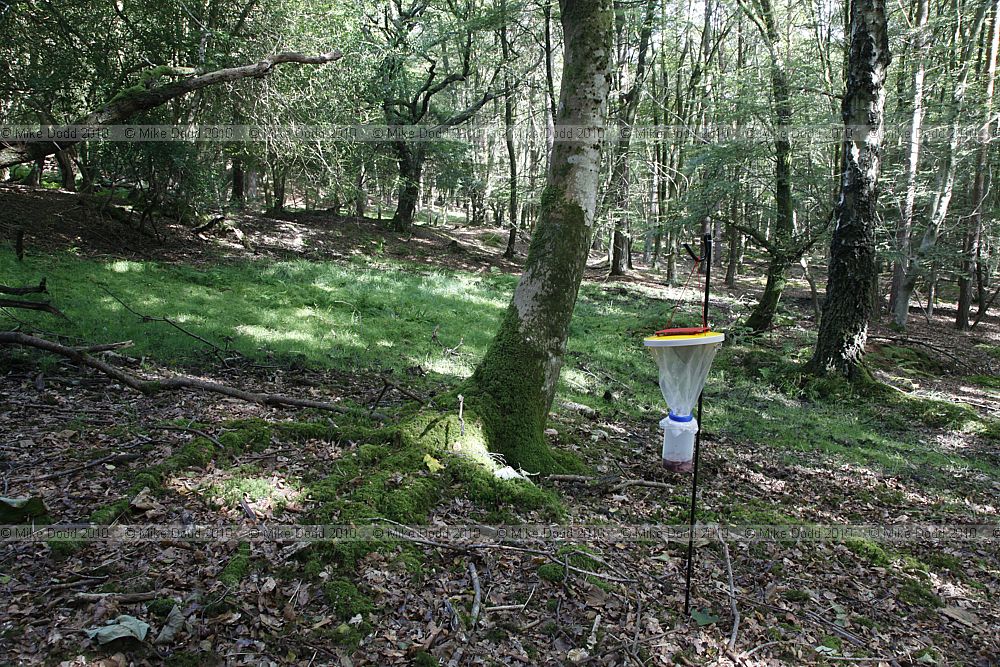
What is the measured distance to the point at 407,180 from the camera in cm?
2009

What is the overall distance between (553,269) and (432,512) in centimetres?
212

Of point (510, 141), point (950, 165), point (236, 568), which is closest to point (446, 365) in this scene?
point (236, 568)

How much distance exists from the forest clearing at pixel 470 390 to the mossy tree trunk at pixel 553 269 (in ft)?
0.08

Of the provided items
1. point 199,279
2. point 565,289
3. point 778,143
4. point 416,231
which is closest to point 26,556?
point 565,289

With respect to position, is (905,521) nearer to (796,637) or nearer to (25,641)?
(796,637)

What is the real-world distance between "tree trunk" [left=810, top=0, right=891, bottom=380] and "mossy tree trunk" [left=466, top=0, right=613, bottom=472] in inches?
233

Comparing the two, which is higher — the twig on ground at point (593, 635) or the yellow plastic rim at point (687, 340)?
the yellow plastic rim at point (687, 340)

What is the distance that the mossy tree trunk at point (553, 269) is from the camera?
15.0ft

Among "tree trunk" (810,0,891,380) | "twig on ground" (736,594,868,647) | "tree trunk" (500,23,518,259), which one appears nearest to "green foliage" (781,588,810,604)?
"twig on ground" (736,594,868,647)

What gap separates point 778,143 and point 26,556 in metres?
13.6

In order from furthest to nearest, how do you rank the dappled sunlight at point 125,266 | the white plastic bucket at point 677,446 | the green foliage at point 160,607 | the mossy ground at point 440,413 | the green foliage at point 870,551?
the dappled sunlight at point 125,266, the green foliage at point 870,551, the white plastic bucket at point 677,446, the mossy ground at point 440,413, the green foliage at point 160,607

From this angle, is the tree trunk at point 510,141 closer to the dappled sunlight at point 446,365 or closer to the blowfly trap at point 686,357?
the dappled sunlight at point 446,365

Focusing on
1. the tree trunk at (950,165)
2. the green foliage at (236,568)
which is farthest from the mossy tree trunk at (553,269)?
the tree trunk at (950,165)

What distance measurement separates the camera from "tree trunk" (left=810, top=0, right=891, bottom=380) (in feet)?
27.8
